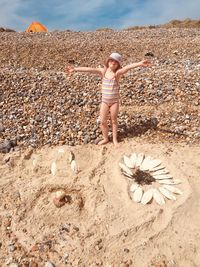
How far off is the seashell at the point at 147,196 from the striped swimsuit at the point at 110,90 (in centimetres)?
155

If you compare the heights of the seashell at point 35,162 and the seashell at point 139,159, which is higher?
the seashell at point 139,159

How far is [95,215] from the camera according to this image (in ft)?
16.1

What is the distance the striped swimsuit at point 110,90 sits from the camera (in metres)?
5.76

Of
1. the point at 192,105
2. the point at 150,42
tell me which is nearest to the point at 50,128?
the point at 192,105

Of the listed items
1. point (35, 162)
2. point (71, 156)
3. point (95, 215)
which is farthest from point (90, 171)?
point (35, 162)

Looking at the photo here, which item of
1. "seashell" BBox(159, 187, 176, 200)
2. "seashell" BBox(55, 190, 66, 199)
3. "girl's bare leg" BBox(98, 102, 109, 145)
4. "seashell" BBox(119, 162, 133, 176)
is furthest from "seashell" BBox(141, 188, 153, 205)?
"girl's bare leg" BBox(98, 102, 109, 145)

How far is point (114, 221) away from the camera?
4797mm

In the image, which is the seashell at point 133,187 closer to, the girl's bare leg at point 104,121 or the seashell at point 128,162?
the seashell at point 128,162

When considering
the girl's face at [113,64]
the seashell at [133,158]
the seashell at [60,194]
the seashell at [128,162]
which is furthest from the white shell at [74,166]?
the girl's face at [113,64]

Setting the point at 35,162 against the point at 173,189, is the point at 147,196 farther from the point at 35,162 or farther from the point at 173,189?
the point at 35,162

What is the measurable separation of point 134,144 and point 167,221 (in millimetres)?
1674

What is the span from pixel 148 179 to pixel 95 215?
993 millimetres

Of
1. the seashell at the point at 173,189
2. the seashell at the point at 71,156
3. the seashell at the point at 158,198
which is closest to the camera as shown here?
the seashell at the point at 158,198

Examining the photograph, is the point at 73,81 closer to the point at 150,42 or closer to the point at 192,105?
the point at 192,105
